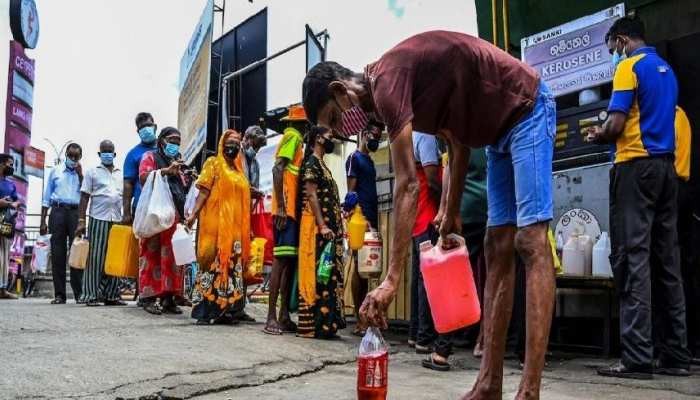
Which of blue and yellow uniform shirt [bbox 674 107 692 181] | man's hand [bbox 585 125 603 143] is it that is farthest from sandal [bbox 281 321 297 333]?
blue and yellow uniform shirt [bbox 674 107 692 181]

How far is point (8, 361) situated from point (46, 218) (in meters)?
5.93

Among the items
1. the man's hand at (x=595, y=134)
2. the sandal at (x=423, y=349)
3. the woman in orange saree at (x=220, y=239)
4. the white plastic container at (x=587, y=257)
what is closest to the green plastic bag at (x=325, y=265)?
the woman in orange saree at (x=220, y=239)

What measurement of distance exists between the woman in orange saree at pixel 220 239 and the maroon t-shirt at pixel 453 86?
347 cm

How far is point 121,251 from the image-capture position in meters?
6.86

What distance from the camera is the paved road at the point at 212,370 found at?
308 centimetres

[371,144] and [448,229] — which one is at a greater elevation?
[371,144]

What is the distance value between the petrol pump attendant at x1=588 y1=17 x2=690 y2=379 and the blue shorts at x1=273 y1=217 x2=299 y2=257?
2482 mm

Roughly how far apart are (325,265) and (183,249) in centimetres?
147

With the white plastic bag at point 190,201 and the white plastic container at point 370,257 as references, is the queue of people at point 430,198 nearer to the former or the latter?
the white plastic bag at point 190,201

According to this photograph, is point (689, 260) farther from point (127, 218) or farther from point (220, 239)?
point (127, 218)

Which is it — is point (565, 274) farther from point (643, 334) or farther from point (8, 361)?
point (8, 361)

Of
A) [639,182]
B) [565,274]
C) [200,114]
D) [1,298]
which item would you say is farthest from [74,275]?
[200,114]

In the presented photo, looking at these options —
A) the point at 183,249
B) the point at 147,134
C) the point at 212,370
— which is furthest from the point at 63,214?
the point at 212,370

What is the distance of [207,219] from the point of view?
596 cm
